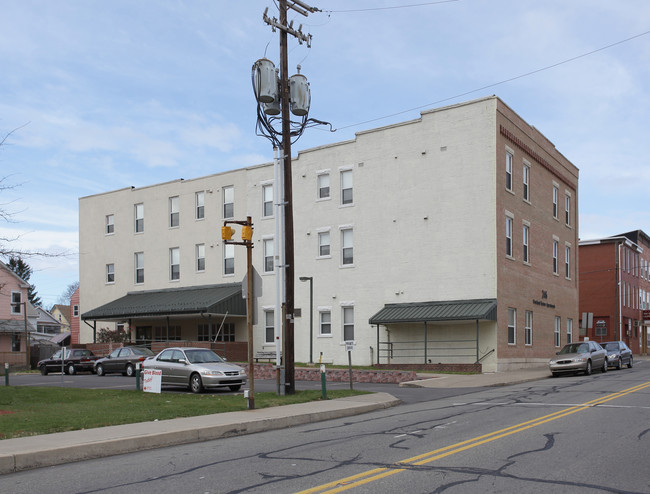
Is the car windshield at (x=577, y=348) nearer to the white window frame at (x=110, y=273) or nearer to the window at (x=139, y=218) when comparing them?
the window at (x=139, y=218)

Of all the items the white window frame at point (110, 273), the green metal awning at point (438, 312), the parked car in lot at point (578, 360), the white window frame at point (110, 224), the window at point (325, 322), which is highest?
the white window frame at point (110, 224)

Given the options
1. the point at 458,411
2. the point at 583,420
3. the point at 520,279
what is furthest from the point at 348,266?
the point at 583,420

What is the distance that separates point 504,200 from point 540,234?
5.99 metres

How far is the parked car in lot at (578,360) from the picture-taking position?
91.7 ft

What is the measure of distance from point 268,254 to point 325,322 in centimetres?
583

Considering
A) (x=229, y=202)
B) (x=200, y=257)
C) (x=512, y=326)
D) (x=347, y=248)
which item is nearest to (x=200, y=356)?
(x=347, y=248)

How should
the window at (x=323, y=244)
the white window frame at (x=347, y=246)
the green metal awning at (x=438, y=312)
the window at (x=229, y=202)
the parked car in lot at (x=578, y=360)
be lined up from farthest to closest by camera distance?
the window at (x=229, y=202), the window at (x=323, y=244), the white window frame at (x=347, y=246), the green metal awning at (x=438, y=312), the parked car in lot at (x=578, y=360)

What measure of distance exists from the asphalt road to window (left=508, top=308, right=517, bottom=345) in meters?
18.5

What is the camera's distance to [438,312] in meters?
32.0

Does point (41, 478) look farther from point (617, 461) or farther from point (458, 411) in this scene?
point (458, 411)

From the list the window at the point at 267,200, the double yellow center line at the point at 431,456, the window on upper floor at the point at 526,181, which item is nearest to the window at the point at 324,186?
the window at the point at 267,200

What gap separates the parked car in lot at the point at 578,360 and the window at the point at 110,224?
31.8 metres

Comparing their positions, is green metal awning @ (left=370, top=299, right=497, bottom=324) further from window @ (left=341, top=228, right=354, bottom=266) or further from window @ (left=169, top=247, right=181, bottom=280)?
window @ (left=169, top=247, right=181, bottom=280)

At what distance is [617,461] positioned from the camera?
9.15m
